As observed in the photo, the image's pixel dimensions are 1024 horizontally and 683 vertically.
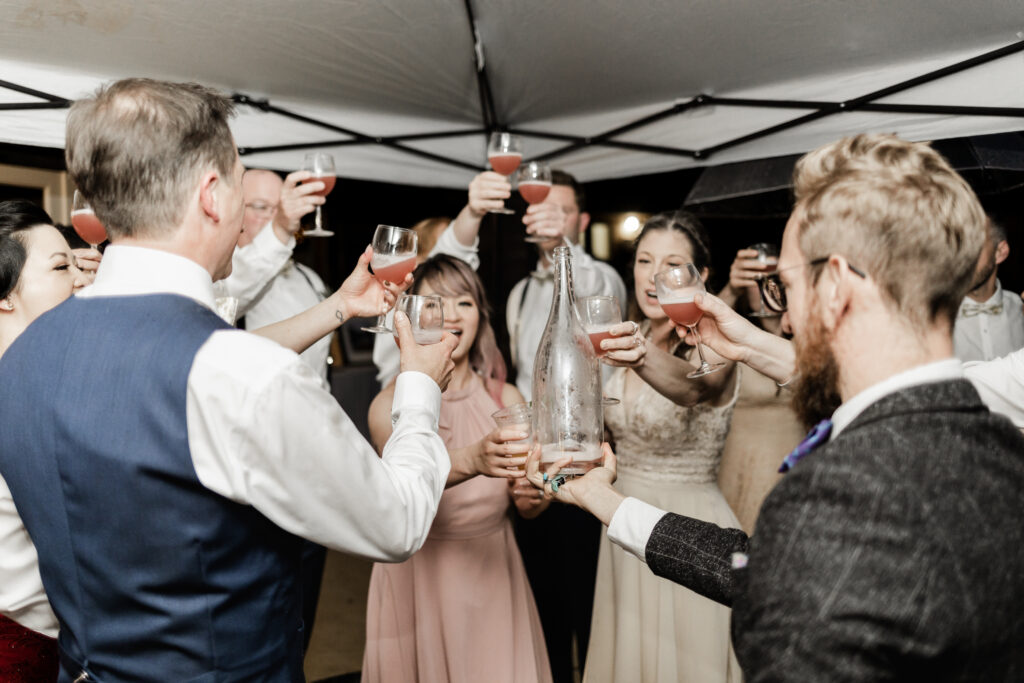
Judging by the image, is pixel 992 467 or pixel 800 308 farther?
pixel 800 308

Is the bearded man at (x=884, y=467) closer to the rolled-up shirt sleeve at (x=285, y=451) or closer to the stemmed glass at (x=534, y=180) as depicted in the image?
the rolled-up shirt sleeve at (x=285, y=451)

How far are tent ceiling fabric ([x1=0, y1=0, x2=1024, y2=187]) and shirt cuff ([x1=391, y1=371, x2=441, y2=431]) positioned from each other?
153 centimetres

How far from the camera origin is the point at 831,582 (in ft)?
2.79

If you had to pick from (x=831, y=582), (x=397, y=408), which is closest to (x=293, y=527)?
(x=397, y=408)

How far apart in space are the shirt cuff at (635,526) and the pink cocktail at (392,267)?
2.87 ft

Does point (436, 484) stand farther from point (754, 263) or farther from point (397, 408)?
point (754, 263)

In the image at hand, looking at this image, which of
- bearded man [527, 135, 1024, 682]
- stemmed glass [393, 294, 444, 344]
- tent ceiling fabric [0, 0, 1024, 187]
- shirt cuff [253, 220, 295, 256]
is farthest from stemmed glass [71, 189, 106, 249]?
bearded man [527, 135, 1024, 682]

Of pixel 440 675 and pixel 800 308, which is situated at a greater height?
pixel 800 308

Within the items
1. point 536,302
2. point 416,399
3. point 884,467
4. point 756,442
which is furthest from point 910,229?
point 536,302

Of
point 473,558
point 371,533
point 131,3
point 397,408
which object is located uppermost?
point 131,3

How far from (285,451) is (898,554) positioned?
2.66ft

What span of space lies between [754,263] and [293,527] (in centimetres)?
222

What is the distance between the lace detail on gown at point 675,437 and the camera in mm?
2455

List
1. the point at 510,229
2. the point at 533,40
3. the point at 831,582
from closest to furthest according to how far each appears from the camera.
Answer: the point at 831,582 < the point at 533,40 < the point at 510,229
